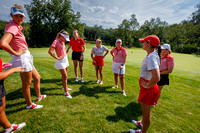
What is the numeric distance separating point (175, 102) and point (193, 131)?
150 centimetres

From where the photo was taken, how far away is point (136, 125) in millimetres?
2838

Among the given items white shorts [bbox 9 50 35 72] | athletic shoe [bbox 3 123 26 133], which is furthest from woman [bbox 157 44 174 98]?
athletic shoe [bbox 3 123 26 133]

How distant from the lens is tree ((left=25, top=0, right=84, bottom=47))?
37625 millimetres

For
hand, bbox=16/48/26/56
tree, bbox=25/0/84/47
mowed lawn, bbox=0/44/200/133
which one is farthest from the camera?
tree, bbox=25/0/84/47

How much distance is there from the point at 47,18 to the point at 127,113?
4699cm

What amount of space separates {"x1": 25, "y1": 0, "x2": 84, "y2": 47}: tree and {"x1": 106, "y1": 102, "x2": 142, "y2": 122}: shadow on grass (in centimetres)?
3992

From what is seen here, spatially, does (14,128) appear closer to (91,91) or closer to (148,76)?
(91,91)

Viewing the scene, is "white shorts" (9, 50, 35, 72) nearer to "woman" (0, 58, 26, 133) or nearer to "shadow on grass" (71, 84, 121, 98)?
"woman" (0, 58, 26, 133)

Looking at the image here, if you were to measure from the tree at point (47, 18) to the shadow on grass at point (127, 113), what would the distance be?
39.9 m

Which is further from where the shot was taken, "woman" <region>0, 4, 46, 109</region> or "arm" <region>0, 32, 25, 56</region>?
"woman" <region>0, 4, 46, 109</region>

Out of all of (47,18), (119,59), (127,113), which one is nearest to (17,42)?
(119,59)

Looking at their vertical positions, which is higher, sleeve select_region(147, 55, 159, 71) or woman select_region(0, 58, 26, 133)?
sleeve select_region(147, 55, 159, 71)

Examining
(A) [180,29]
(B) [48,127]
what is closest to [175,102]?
(B) [48,127]

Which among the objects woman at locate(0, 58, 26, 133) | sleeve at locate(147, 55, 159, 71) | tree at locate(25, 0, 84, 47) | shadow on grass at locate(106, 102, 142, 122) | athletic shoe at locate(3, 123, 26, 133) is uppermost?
tree at locate(25, 0, 84, 47)
